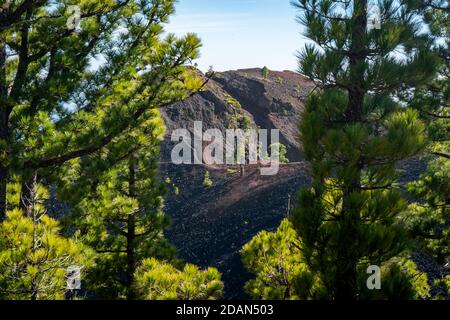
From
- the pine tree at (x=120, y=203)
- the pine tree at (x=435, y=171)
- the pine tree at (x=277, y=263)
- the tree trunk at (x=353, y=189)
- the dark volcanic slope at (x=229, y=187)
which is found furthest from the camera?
the dark volcanic slope at (x=229, y=187)

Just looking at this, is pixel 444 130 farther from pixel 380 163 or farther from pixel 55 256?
pixel 55 256

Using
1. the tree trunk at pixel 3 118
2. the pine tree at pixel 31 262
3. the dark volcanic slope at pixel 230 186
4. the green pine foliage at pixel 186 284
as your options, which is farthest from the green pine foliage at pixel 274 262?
the tree trunk at pixel 3 118

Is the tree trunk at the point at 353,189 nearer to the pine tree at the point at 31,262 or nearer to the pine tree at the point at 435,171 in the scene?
the pine tree at the point at 435,171

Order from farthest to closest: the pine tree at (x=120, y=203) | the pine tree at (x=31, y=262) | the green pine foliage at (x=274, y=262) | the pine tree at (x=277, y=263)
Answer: the pine tree at (x=120, y=203) < the green pine foliage at (x=274, y=262) < the pine tree at (x=277, y=263) < the pine tree at (x=31, y=262)

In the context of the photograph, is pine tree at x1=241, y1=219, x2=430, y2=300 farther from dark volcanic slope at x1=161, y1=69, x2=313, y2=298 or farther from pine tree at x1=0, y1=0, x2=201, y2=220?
pine tree at x1=0, y1=0, x2=201, y2=220

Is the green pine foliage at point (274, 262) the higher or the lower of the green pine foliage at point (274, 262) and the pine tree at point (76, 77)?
the lower

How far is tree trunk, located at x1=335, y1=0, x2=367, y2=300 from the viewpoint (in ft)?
14.5

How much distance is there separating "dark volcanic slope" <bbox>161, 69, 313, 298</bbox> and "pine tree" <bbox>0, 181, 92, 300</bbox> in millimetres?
2995

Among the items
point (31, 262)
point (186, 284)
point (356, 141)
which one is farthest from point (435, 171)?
point (31, 262)

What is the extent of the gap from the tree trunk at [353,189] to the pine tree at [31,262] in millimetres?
3006

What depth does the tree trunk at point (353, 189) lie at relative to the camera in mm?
4422

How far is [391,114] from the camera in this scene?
4.61 meters
